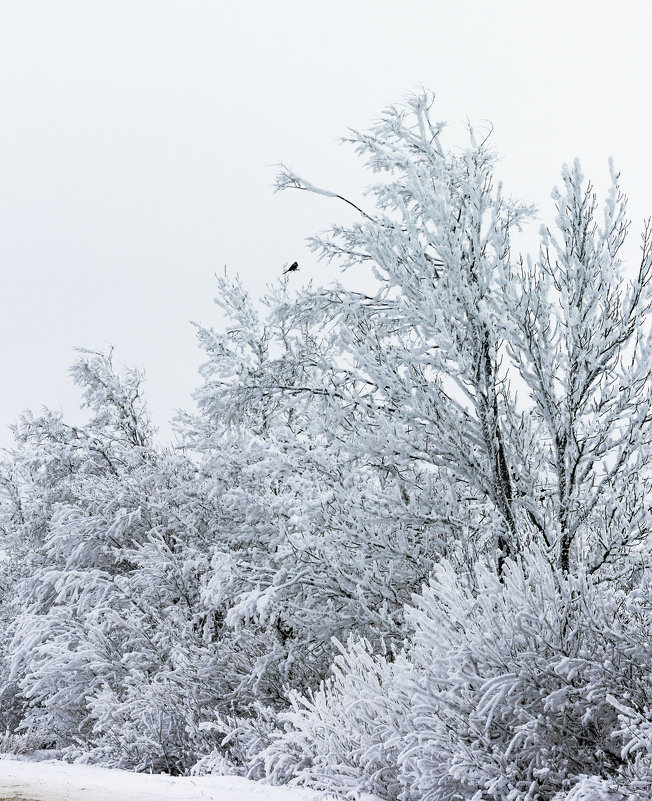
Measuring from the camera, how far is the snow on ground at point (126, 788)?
422 centimetres

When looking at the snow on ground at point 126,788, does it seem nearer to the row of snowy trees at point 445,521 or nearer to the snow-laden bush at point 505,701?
the row of snowy trees at point 445,521

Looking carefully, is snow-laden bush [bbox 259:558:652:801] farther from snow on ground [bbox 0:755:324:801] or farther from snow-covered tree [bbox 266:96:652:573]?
snow-covered tree [bbox 266:96:652:573]

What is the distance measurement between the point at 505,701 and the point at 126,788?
7.97ft

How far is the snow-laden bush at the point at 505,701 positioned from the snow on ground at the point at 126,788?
0.41 metres

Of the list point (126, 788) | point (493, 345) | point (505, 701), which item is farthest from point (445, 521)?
point (126, 788)

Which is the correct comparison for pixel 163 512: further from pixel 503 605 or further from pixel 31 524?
pixel 503 605

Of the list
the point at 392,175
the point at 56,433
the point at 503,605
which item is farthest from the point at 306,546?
the point at 56,433

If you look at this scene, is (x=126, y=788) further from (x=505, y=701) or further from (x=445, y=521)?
(x=445, y=521)

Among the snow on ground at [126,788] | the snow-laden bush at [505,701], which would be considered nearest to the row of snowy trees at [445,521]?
the snow-laden bush at [505,701]

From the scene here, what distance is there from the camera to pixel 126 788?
4633mm

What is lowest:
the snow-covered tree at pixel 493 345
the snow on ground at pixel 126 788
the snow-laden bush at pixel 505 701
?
the snow on ground at pixel 126 788

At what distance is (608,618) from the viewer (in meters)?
4.48

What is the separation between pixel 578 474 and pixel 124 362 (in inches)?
449

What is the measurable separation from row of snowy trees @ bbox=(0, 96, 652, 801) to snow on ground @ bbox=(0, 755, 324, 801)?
0.28 m
